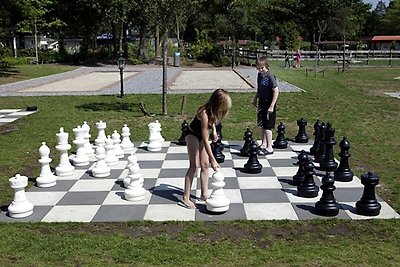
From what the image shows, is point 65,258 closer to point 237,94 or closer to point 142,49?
point 237,94

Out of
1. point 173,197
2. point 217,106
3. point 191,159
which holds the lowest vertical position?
point 173,197

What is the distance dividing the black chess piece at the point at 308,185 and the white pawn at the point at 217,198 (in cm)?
109

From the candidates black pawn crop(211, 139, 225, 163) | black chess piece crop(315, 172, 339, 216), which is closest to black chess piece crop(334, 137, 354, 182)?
black chess piece crop(315, 172, 339, 216)

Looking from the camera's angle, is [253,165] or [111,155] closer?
[253,165]

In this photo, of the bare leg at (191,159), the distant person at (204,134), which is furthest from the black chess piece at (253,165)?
the bare leg at (191,159)

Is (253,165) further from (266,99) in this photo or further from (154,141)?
(154,141)

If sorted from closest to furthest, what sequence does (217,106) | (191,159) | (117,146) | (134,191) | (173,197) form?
(217,106)
(191,159)
(134,191)
(173,197)
(117,146)

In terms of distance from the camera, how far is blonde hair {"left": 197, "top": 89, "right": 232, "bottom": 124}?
15.9 feet

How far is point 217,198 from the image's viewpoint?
496cm

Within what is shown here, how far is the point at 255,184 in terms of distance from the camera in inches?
237

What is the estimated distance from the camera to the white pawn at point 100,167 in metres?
6.42

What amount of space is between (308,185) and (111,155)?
3099 millimetres

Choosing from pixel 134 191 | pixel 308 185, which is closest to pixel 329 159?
pixel 308 185

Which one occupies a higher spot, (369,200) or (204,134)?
(204,134)
